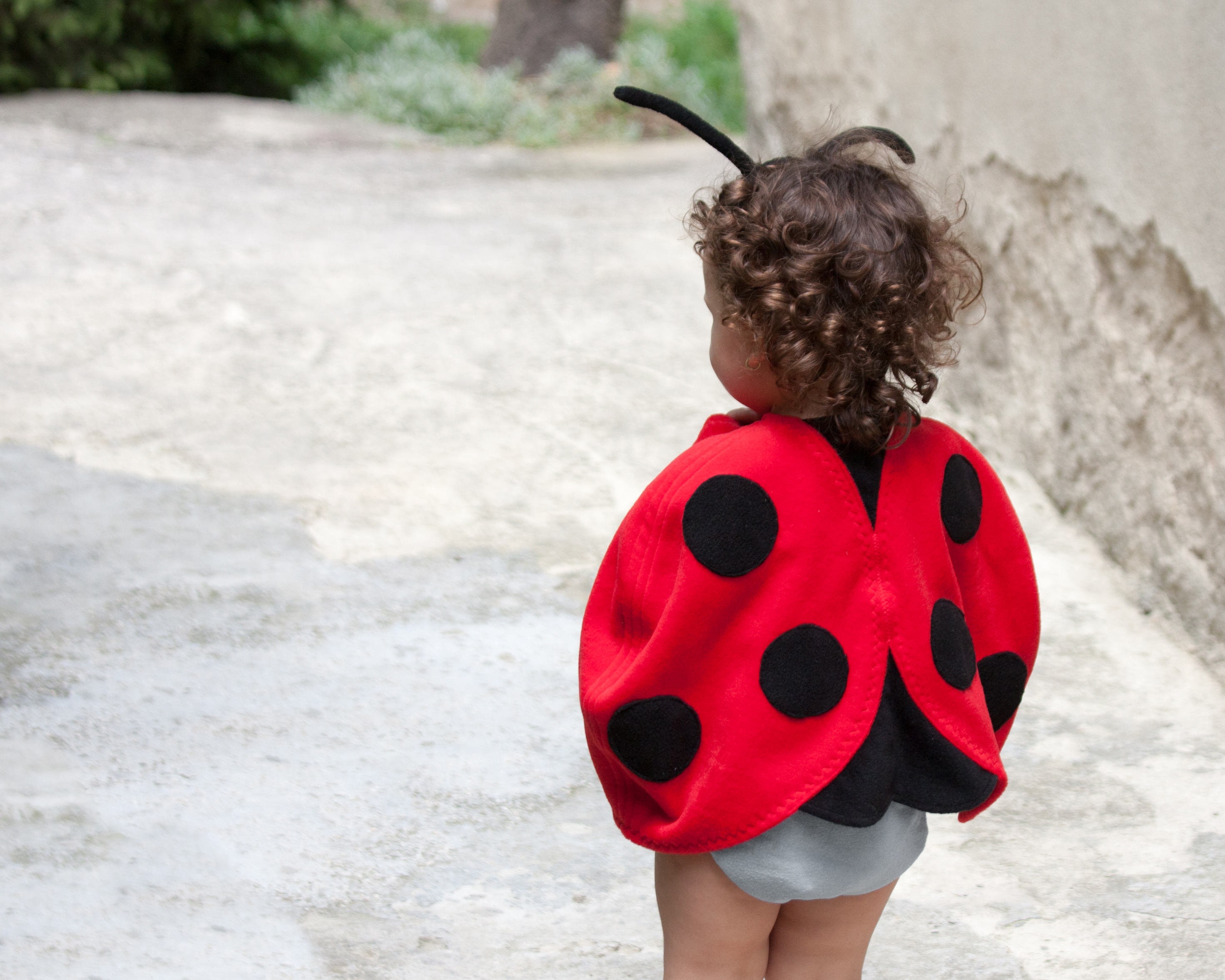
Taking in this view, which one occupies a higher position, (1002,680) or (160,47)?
(1002,680)

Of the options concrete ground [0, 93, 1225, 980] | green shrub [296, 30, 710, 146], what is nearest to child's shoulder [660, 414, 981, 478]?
concrete ground [0, 93, 1225, 980]

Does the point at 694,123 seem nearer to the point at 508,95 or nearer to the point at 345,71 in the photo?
the point at 508,95

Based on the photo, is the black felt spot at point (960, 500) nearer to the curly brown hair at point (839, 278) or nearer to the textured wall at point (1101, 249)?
the curly brown hair at point (839, 278)

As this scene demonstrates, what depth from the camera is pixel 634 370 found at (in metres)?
4.37

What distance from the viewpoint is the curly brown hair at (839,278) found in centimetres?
129

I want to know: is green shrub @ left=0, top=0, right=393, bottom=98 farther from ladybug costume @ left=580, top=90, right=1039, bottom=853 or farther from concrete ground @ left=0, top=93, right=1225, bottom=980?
ladybug costume @ left=580, top=90, right=1039, bottom=853

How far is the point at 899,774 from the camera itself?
1384mm

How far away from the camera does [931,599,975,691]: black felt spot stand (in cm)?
137

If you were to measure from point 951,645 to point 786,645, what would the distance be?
20 centimetres

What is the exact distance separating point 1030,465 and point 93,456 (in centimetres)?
267

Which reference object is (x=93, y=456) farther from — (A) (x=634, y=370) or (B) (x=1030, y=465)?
(B) (x=1030, y=465)

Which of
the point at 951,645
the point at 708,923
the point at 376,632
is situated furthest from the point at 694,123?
the point at 376,632

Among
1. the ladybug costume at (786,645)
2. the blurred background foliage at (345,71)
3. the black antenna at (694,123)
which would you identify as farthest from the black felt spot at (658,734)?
the blurred background foliage at (345,71)

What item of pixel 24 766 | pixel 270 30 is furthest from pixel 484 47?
pixel 24 766
